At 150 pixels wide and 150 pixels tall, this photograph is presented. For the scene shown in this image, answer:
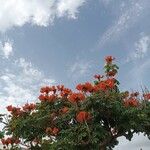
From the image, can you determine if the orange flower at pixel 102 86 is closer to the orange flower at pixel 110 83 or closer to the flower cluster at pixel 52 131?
the orange flower at pixel 110 83

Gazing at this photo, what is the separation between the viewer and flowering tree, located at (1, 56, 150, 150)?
55.2 feet

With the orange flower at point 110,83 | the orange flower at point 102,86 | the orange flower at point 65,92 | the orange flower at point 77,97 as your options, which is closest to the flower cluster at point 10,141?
the orange flower at point 65,92

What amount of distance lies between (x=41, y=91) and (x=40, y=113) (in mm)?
924

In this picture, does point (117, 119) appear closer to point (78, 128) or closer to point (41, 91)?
point (78, 128)

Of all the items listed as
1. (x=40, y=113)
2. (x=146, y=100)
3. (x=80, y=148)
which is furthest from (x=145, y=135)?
(x=40, y=113)

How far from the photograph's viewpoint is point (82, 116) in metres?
16.5

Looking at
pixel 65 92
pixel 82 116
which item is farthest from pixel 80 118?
pixel 65 92

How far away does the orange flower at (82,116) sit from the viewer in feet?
54.2

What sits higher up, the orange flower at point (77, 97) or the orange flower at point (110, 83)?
the orange flower at point (110, 83)

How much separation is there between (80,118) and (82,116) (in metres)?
0.11

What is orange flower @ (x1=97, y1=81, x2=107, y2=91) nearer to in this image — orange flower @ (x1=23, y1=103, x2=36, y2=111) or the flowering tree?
the flowering tree

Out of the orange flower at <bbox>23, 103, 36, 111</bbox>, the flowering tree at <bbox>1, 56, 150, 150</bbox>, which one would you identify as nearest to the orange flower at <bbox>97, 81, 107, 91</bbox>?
the flowering tree at <bbox>1, 56, 150, 150</bbox>

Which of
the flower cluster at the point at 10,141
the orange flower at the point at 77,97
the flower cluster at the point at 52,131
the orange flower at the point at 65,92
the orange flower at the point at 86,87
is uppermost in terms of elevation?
the orange flower at the point at 65,92

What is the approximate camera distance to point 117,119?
59.1 ft
